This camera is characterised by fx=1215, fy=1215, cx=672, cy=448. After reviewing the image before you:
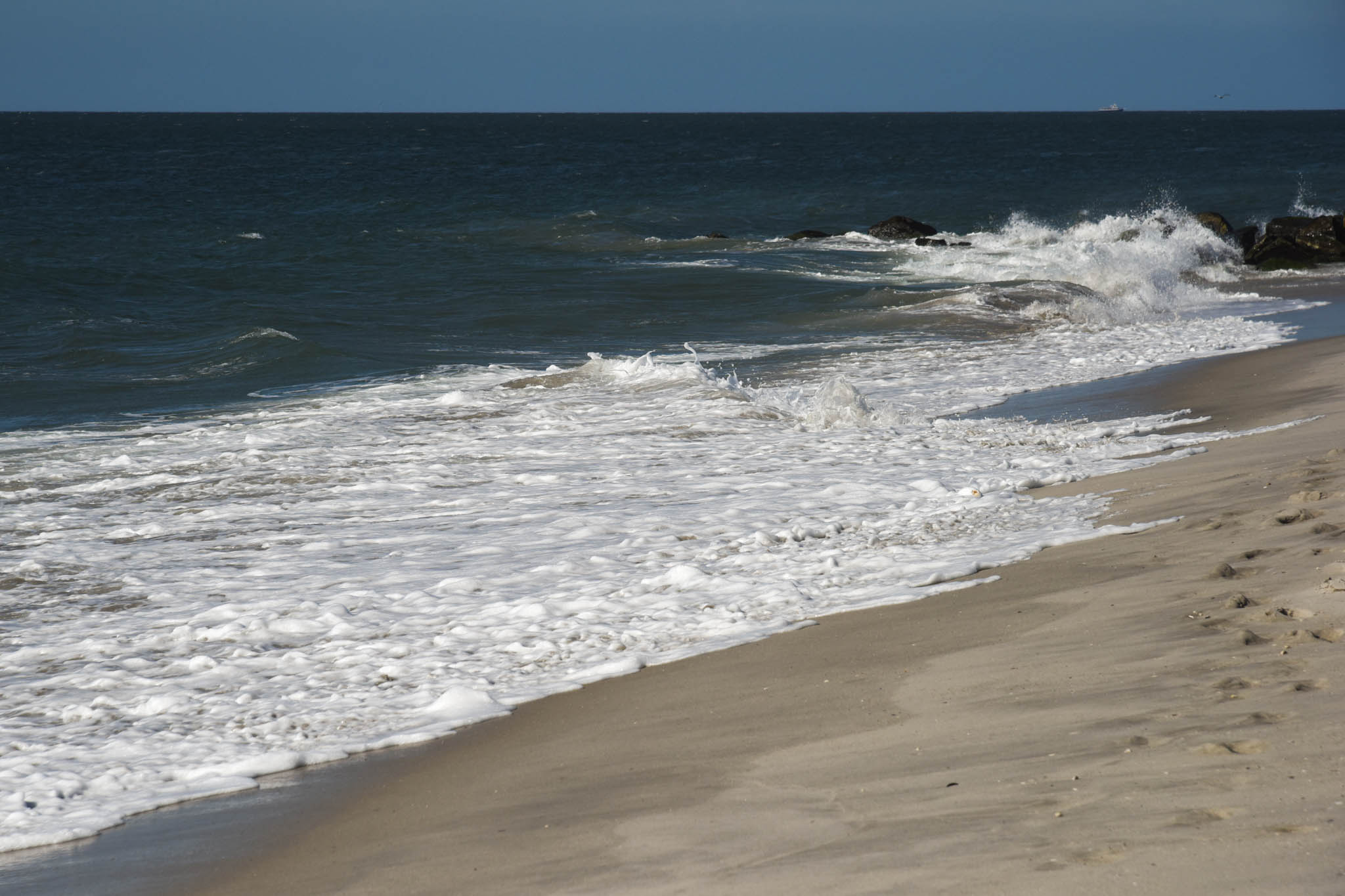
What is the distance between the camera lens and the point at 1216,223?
27.7 metres

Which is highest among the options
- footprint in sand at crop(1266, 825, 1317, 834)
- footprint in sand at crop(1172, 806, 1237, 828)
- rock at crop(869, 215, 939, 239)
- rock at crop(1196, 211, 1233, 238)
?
rock at crop(869, 215, 939, 239)

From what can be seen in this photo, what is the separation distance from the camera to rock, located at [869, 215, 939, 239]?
34375 mm

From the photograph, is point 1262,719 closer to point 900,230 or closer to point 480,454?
point 480,454

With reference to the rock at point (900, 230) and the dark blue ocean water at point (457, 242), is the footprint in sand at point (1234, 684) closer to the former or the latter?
the dark blue ocean water at point (457, 242)

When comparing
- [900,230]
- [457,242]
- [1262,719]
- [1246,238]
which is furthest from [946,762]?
[900,230]

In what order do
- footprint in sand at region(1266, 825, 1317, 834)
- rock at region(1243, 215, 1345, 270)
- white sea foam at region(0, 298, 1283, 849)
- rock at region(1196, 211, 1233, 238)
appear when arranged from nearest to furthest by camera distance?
footprint in sand at region(1266, 825, 1317, 834)
white sea foam at region(0, 298, 1283, 849)
rock at region(1243, 215, 1345, 270)
rock at region(1196, 211, 1233, 238)

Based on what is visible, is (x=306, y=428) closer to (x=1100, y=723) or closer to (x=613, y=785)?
(x=613, y=785)

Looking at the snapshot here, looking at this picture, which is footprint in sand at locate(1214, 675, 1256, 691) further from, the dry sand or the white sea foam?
the white sea foam


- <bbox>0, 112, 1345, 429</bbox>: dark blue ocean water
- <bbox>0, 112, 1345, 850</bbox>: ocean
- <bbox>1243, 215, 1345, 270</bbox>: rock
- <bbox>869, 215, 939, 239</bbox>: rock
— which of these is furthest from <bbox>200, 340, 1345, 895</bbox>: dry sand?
<bbox>869, 215, 939, 239</bbox>: rock

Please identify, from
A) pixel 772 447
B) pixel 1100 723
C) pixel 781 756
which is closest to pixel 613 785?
pixel 781 756

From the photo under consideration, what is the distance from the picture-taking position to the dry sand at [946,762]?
2.89 meters

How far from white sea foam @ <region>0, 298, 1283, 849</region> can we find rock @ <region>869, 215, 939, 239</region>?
23.0 meters

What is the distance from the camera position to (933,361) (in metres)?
14.5

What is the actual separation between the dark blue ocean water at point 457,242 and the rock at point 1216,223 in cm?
732
